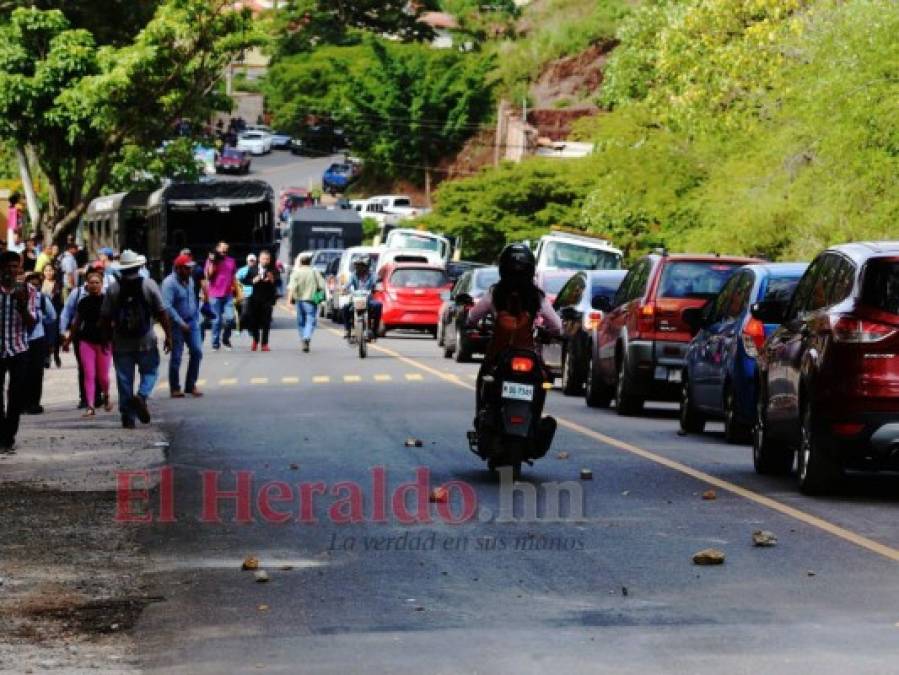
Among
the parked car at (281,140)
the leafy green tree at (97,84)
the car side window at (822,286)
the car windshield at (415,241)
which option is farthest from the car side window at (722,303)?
the parked car at (281,140)

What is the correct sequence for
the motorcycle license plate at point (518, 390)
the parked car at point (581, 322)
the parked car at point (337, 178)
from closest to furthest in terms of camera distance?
the motorcycle license plate at point (518, 390) < the parked car at point (581, 322) < the parked car at point (337, 178)

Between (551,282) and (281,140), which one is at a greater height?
(551,282)

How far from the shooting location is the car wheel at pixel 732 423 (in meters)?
20.1

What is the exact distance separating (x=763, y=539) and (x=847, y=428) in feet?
7.91

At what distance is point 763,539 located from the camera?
12.3 m

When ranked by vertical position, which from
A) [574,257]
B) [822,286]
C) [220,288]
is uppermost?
[822,286]

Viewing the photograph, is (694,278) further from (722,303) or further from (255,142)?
(255,142)

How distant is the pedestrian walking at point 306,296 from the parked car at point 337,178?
7542cm

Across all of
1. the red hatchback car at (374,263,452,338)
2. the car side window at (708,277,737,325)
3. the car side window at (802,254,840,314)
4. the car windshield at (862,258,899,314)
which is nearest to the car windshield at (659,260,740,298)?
the car side window at (708,277,737,325)

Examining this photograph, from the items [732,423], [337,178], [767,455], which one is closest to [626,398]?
[732,423]

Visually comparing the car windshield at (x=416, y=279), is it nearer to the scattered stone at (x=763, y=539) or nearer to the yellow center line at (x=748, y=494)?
the yellow center line at (x=748, y=494)

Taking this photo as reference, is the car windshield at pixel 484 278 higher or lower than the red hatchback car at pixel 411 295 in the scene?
higher

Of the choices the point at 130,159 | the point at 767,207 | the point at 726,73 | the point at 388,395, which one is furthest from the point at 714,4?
the point at 388,395

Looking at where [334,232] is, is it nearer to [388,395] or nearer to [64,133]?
[64,133]
